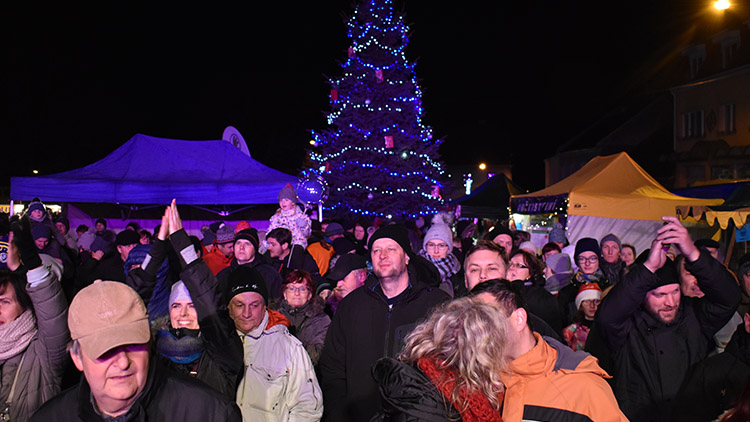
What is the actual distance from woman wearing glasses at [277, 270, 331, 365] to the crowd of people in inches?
0.6

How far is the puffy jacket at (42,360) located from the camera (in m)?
3.28

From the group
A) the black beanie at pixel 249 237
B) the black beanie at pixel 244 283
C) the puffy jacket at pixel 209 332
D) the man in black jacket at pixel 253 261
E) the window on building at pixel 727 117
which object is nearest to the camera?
the puffy jacket at pixel 209 332

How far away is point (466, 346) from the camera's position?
7.97 ft

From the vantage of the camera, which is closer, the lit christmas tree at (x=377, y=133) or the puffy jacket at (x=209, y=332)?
the puffy jacket at (x=209, y=332)

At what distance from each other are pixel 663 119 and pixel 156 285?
45656 mm

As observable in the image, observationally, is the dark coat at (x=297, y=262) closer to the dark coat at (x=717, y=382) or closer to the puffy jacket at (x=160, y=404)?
the dark coat at (x=717, y=382)

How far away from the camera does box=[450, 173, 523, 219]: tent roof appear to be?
25672mm

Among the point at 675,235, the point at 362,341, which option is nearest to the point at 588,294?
the point at 675,235

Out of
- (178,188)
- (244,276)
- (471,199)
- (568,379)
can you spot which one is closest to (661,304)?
(568,379)

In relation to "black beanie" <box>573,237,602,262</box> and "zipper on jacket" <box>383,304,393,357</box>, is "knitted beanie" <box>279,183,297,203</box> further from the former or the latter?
"zipper on jacket" <box>383,304,393,357</box>

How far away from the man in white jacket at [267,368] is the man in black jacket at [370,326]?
20cm

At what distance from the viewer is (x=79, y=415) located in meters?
2.30

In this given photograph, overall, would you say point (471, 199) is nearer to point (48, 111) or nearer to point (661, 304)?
point (661, 304)

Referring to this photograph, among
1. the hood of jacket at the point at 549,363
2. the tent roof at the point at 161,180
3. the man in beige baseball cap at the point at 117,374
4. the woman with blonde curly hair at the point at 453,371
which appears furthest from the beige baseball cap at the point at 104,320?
the tent roof at the point at 161,180
